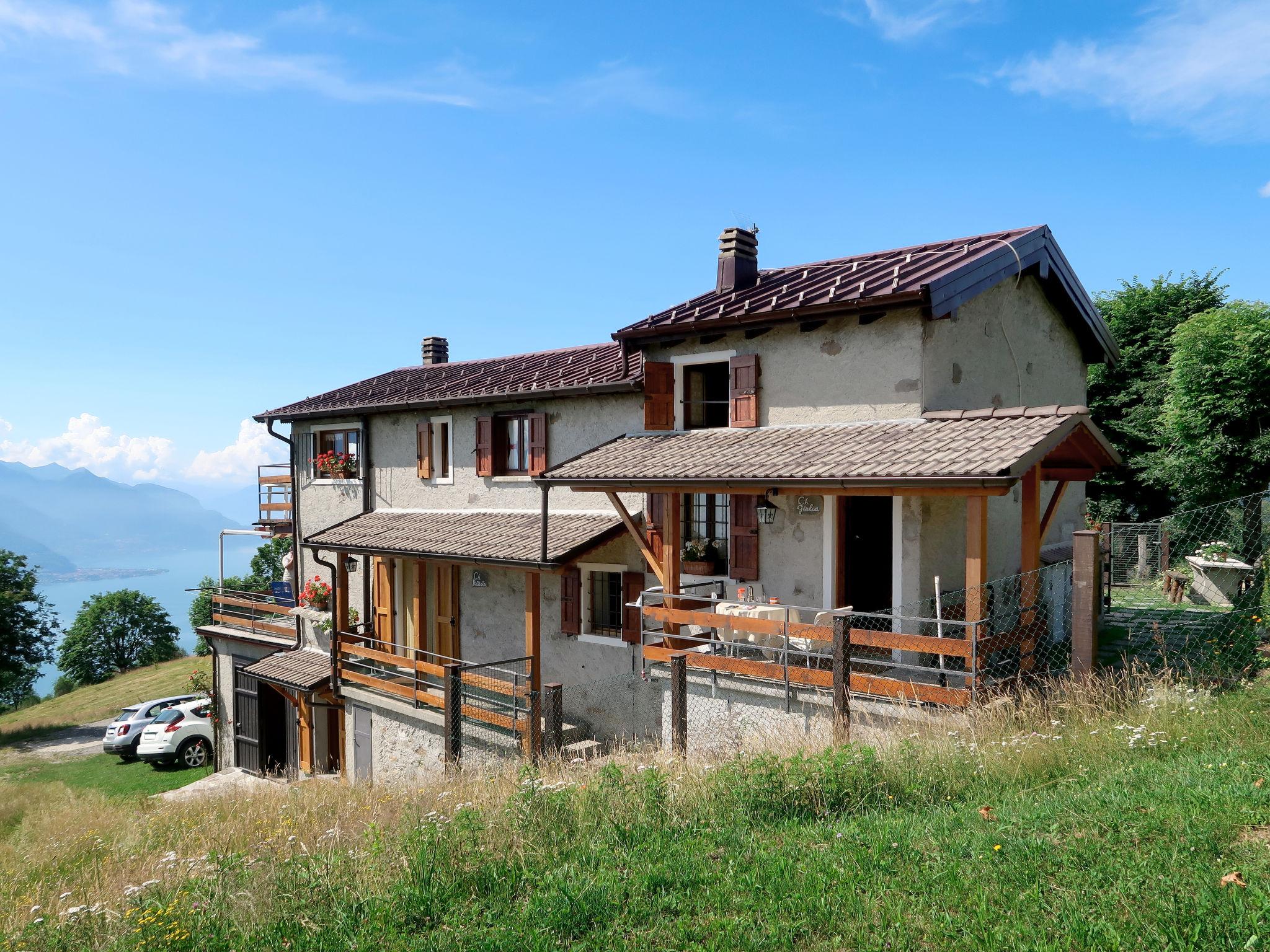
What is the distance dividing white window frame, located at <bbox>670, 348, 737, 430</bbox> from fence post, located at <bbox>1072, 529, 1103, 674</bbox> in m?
5.67

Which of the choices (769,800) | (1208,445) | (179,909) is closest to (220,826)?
(179,909)

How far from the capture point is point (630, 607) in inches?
533

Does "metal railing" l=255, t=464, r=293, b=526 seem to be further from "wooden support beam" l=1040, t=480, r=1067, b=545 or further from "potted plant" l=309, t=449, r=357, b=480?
"wooden support beam" l=1040, t=480, r=1067, b=545

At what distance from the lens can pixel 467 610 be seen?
16250 mm

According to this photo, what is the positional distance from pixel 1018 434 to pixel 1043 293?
5484mm

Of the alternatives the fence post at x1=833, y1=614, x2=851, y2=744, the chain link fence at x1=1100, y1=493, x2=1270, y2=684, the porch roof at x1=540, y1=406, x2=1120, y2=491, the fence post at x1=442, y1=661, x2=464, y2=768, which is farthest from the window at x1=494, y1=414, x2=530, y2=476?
the chain link fence at x1=1100, y1=493, x2=1270, y2=684

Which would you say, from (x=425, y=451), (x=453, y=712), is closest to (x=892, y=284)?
(x=453, y=712)

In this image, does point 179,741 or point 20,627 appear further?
point 20,627

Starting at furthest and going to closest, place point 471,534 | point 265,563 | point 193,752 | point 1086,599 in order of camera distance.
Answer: point 265,563 → point 193,752 → point 471,534 → point 1086,599

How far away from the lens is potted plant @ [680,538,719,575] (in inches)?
500

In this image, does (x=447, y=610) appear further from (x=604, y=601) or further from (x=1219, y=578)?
(x=1219, y=578)

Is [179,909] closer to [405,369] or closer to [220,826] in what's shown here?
[220,826]

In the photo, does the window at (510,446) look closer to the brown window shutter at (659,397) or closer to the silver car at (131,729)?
the brown window shutter at (659,397)

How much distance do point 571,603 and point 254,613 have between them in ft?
37.7
